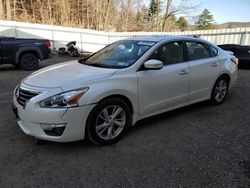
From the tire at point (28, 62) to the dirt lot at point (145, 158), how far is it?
5600mm

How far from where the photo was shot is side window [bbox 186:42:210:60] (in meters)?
4.32

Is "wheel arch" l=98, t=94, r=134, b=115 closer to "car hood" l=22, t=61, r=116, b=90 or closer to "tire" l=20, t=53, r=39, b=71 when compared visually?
"car hood" l=22, t=61, r=116, b=90

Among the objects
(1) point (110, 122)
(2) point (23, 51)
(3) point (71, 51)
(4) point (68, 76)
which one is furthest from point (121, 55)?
(3) point (71, 51)

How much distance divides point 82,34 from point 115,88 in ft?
49.9

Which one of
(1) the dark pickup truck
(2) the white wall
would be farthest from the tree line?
(1) the dark pickup truck

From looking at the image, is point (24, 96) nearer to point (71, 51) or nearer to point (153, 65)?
point (153, 65)

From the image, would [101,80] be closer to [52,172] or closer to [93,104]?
[93,104]

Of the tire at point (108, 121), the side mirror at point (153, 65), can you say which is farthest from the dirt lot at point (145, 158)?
the side mirror at point (153, 65)

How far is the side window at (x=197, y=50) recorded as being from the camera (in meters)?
4.32

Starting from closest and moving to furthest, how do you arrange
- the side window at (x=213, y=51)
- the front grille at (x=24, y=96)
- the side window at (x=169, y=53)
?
the front grille at (x=24, y=96)
the side window at (x=169, y=53)
the side window at (x=213, y=51)

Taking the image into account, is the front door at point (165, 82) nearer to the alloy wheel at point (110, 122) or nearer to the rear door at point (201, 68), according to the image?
the rear door at point (201, 68)

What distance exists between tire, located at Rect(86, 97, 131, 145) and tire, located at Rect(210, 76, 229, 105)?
7.55ft

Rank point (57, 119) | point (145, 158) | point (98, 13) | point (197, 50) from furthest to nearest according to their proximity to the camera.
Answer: point (98, 13)
point (197, 50)
point (145, 158)
point (57, 119)

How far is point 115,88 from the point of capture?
10.4ft
